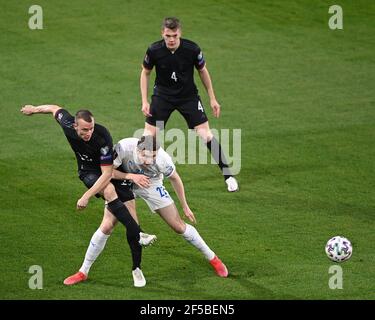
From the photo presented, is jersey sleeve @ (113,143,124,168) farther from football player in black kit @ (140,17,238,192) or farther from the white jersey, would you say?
football player in black kit @ (140,17,238,192)

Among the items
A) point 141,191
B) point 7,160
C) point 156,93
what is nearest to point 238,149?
point 156,93

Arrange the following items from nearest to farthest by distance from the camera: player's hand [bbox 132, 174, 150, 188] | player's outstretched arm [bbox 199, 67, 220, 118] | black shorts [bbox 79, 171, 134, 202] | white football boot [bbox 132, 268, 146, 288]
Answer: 1. player's hand [bbox 132, 174, 150, 188]
2. white football boot [bbox 132, 268, 146, 288]
3. black shorts [bbox 79, 171, 134, 202]
4. player's outstretched arm [bbox 199, 67, 220, 118]

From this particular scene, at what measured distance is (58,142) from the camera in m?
17.2

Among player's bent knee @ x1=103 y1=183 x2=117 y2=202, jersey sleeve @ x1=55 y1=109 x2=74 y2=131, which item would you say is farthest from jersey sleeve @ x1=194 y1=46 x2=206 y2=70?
player's bent knee @ x1=103 y1=183 x2=117 y2=202

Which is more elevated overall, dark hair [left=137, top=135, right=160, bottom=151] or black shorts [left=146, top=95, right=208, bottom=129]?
black shorts [left=146, top=95, right=208, bottom=129]

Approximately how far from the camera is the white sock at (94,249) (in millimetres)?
11945

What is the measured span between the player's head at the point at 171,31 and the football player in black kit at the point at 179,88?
0.05ft

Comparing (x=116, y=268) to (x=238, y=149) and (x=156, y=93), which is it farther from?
(x=238, y=149)

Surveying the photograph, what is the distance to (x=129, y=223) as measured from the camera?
1166 centimetres

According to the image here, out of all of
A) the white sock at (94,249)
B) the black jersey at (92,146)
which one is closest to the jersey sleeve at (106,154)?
the black jersey at (92,146)

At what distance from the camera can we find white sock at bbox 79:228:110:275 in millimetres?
11945

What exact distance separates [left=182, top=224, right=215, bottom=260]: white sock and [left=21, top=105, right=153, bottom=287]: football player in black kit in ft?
1.96

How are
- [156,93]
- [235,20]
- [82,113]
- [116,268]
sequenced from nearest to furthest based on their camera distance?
[82,113]
[116,268]
[156,93]
[235,20]

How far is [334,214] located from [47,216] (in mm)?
4115
